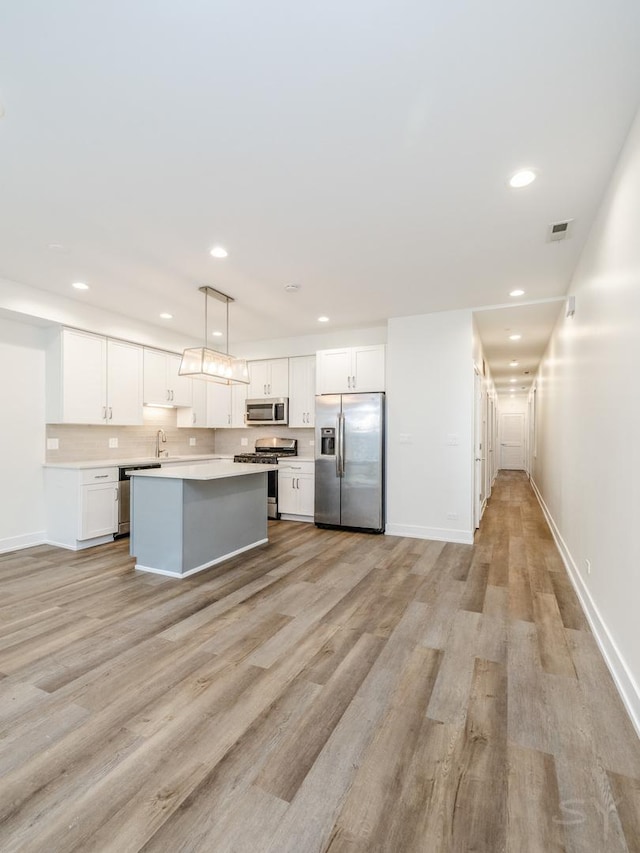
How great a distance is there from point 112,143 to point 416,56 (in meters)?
1.57

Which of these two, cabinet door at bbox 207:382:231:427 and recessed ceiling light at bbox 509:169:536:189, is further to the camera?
cabinet door at bbox 207:382:231:427

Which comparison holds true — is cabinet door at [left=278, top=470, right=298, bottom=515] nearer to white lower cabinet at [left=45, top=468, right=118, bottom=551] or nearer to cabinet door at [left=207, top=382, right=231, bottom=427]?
cabinet door at [left=207, top=382, right=231, bottom=427]

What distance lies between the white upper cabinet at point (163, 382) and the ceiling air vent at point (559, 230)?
456cm

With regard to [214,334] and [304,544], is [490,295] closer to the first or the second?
[304,544]

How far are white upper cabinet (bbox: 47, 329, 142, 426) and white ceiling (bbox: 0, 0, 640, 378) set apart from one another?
48.1 inches

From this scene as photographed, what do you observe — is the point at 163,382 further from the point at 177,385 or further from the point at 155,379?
the point at 177,385

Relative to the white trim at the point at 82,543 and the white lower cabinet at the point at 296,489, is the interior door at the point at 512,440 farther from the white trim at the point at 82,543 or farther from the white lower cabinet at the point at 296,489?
the white trim at the point at 82,543

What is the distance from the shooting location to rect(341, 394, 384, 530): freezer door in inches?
206

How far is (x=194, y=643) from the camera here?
2504 mm

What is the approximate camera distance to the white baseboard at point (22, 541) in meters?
4.41

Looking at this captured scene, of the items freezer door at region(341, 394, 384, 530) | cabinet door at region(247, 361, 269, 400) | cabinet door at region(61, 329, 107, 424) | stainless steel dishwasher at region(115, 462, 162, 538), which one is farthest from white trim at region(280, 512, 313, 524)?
cabinet door at region(61, 329, 107, 424)

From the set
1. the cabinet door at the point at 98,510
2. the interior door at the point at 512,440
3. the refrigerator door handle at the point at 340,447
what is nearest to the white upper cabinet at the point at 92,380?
the cabinet door at the point at 98,510

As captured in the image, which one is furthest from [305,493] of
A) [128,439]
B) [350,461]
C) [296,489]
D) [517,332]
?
[517,332]

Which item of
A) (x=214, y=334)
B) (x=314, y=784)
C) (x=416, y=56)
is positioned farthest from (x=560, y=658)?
(x=214, y=334)
